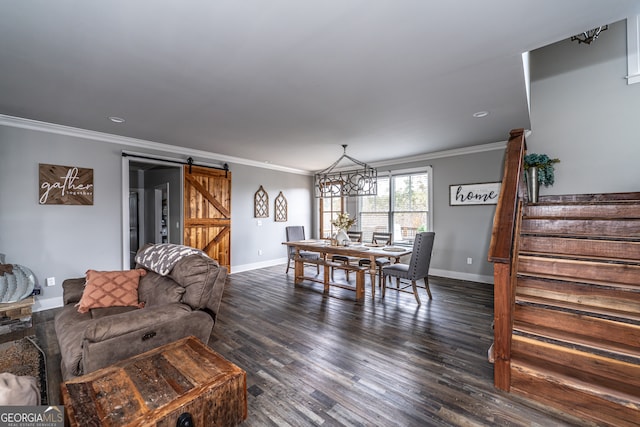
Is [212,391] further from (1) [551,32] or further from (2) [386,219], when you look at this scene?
(2) [386,219]

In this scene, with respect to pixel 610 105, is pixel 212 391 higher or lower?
lower

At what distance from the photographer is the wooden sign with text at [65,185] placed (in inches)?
144

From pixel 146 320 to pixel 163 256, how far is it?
2.66 ft

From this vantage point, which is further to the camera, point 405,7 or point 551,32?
point 551,32

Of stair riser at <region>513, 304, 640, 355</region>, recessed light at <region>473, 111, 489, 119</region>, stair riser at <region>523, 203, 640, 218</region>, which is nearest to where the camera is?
stair riser at <region>513, 304, 640, 355</region>

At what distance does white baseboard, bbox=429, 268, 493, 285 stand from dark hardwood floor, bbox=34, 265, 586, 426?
0.83 meters

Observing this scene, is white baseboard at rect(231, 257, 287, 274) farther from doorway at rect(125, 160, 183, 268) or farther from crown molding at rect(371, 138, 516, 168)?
crown molding at rect(371, 138, 516, 168)

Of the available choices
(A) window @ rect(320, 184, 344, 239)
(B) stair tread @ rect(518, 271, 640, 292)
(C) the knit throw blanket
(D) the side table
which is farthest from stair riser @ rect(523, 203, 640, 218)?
(D) the side table

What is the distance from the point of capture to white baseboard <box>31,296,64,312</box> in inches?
142

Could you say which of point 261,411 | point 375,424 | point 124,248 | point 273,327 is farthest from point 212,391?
point 124,248

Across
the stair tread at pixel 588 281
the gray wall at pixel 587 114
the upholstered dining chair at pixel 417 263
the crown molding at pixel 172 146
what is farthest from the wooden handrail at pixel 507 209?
the crown molding at pixel 172 146

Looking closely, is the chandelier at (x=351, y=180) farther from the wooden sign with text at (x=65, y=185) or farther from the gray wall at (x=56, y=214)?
the wooden sign with text at (x=65, y=185)

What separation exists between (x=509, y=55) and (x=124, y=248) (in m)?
5.39

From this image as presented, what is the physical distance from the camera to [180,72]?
2.38 m
